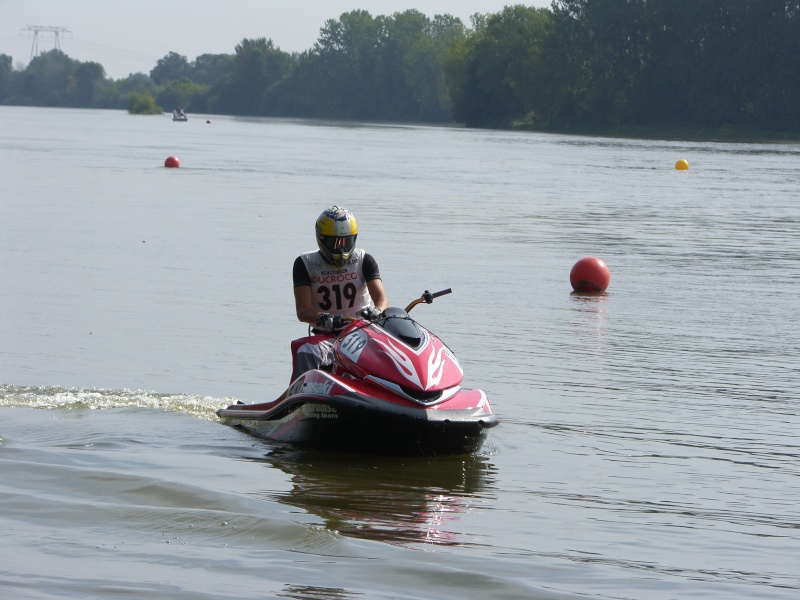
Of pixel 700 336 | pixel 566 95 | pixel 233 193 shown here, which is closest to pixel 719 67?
pixel 566 95

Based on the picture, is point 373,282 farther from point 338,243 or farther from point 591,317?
point 591,317

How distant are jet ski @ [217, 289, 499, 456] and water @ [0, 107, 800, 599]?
18 centimetres

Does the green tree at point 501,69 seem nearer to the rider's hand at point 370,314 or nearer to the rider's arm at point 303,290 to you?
the rider's arm at point 303,290

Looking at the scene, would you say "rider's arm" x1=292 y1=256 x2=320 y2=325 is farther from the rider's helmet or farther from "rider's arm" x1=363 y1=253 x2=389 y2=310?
"rider's arm" x1=363 y1=253 x2=389 y2=310

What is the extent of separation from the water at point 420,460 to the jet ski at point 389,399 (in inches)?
7.2

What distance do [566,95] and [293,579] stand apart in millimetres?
107144

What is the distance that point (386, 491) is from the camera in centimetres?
774

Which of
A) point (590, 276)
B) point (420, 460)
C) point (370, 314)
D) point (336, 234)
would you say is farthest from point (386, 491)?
point (590, 276)

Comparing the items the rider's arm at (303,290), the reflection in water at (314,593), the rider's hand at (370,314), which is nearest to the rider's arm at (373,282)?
the rider's arm at (303,290)

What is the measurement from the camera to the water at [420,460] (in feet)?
20.7

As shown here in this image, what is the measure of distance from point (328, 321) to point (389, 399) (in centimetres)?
99

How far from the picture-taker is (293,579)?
6.08 metres

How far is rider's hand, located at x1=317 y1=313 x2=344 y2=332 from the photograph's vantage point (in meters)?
8.90

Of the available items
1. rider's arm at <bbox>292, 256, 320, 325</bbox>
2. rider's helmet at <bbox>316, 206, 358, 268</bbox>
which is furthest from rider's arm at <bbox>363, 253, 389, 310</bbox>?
rider's arm at <bbox>292, 256, 320, 325</bbox>
